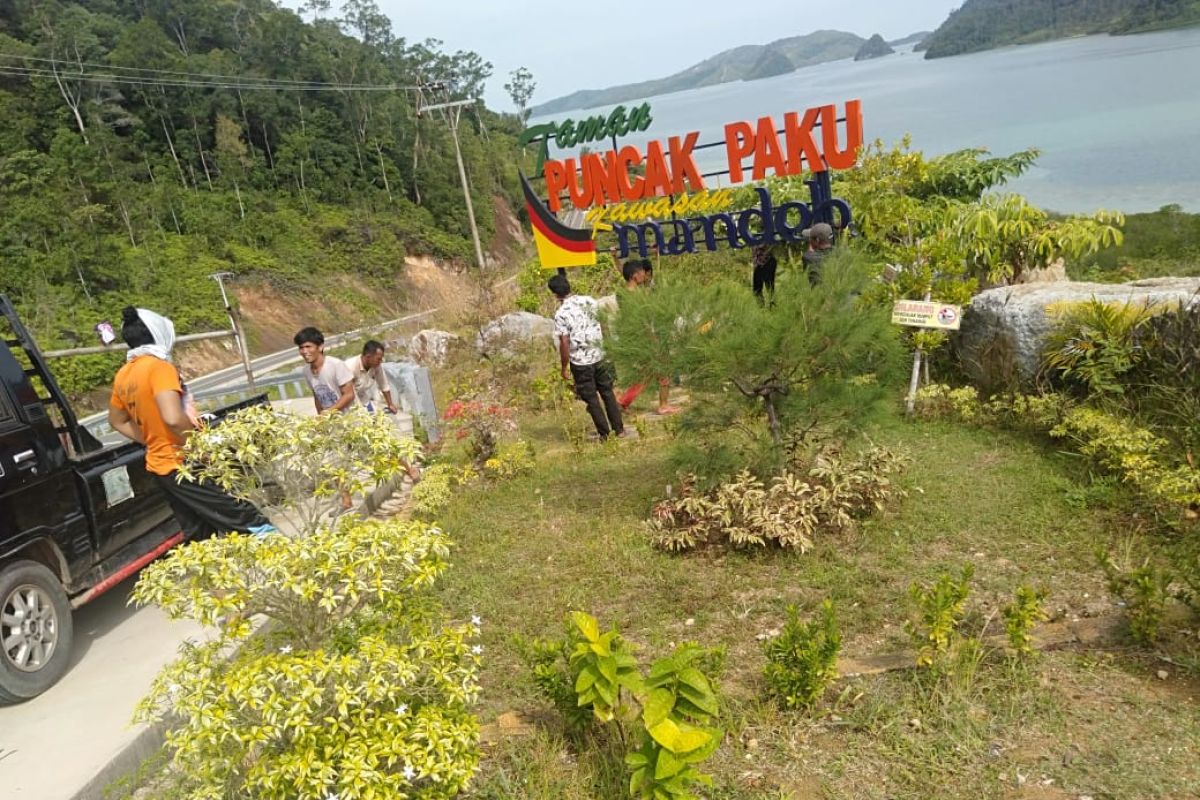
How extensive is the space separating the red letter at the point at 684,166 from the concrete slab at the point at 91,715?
10097 millimetres

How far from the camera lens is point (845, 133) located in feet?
35.4

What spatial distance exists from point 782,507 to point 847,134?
827 cm

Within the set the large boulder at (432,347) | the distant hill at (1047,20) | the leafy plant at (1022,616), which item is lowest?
the large boulder at (432,347)

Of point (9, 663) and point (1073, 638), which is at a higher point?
point (9, 663)

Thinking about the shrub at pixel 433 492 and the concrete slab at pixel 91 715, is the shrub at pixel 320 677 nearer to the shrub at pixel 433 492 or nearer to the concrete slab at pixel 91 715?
the concrete slab at pixel 91 715

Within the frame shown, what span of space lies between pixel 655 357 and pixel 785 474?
0.99 meters

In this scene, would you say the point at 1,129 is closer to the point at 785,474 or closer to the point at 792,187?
the point at 792,187

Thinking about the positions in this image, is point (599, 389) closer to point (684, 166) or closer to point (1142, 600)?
point (1142, 600)

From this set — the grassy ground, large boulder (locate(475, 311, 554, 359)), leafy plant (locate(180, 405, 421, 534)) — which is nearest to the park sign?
large boulder (locate(475, 311, 554, 359))

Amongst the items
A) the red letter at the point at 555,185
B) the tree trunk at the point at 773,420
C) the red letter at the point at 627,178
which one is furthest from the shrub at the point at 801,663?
the red letter at the point at 555,185

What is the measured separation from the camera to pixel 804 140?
10.8 metres

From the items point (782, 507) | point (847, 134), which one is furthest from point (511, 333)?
point (782, 507)

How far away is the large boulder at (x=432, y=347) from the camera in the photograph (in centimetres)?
1126

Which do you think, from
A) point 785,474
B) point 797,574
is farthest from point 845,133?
point 797,574
